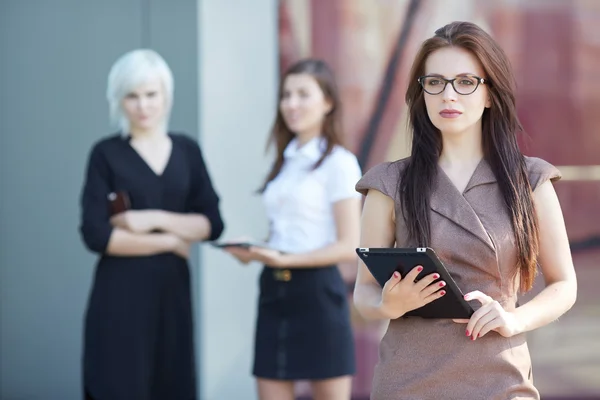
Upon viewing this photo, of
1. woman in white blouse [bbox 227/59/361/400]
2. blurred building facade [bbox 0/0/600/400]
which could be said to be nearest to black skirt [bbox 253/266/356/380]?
woman in white blouse [bbox 227/59/361/400]

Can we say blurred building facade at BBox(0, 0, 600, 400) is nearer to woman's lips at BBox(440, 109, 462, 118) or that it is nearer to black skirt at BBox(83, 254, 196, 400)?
black skirt at BBox(83, 254, 196, 400)

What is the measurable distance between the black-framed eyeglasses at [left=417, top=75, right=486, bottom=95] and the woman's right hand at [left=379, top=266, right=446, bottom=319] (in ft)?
1.64

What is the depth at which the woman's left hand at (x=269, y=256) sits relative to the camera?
422cm

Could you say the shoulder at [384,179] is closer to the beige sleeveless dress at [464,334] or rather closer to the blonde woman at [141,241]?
the beige sleeveless dress at [464,334]

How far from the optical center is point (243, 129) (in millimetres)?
5715

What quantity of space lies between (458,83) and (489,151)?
0.20m

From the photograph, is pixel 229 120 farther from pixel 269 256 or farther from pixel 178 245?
pixel 269 256

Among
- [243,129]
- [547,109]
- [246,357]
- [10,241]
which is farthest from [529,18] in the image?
[10,241]

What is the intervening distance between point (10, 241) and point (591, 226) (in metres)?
3.41

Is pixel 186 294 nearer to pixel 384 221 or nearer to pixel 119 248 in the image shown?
pixel 119 248

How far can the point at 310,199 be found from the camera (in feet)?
14.1

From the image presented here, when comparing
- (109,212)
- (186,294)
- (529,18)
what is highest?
(529,18)

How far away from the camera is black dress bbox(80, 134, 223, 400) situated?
4.46 m

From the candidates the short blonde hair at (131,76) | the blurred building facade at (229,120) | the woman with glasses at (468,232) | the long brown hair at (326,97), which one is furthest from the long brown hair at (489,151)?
the blurred building facade at (229,120)
